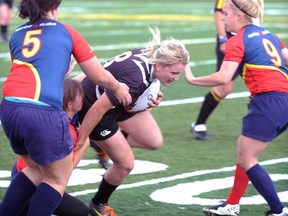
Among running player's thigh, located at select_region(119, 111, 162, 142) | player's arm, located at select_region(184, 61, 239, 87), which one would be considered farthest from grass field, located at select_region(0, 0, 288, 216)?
player's arm, located at select_region(184, 61, 239, 87)

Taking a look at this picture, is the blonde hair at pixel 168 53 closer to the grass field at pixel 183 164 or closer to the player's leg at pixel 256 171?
the player's leg at pixel 256 171

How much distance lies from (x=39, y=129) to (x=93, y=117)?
750 millimetres

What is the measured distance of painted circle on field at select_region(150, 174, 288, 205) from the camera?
6832 millimetres

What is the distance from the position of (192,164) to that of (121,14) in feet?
57.2

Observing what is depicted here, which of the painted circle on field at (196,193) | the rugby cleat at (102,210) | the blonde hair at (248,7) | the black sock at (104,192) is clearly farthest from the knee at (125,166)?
the blonde hair at (248,7)

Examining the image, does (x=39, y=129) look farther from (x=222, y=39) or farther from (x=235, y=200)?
(x=222, y=39)

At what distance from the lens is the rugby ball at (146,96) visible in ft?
20.9

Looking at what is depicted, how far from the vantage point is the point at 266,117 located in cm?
614

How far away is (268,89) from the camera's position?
621cm

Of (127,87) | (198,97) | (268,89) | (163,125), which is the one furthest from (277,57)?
(198,97)

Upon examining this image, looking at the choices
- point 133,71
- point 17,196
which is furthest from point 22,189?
point 133,71

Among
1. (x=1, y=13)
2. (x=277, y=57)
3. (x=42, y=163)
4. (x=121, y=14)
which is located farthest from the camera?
(x=121, y=14)

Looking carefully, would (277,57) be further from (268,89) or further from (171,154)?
(171,154)

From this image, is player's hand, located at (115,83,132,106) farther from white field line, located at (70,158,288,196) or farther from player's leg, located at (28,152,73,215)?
white field line, located at (70,158,288,196)
